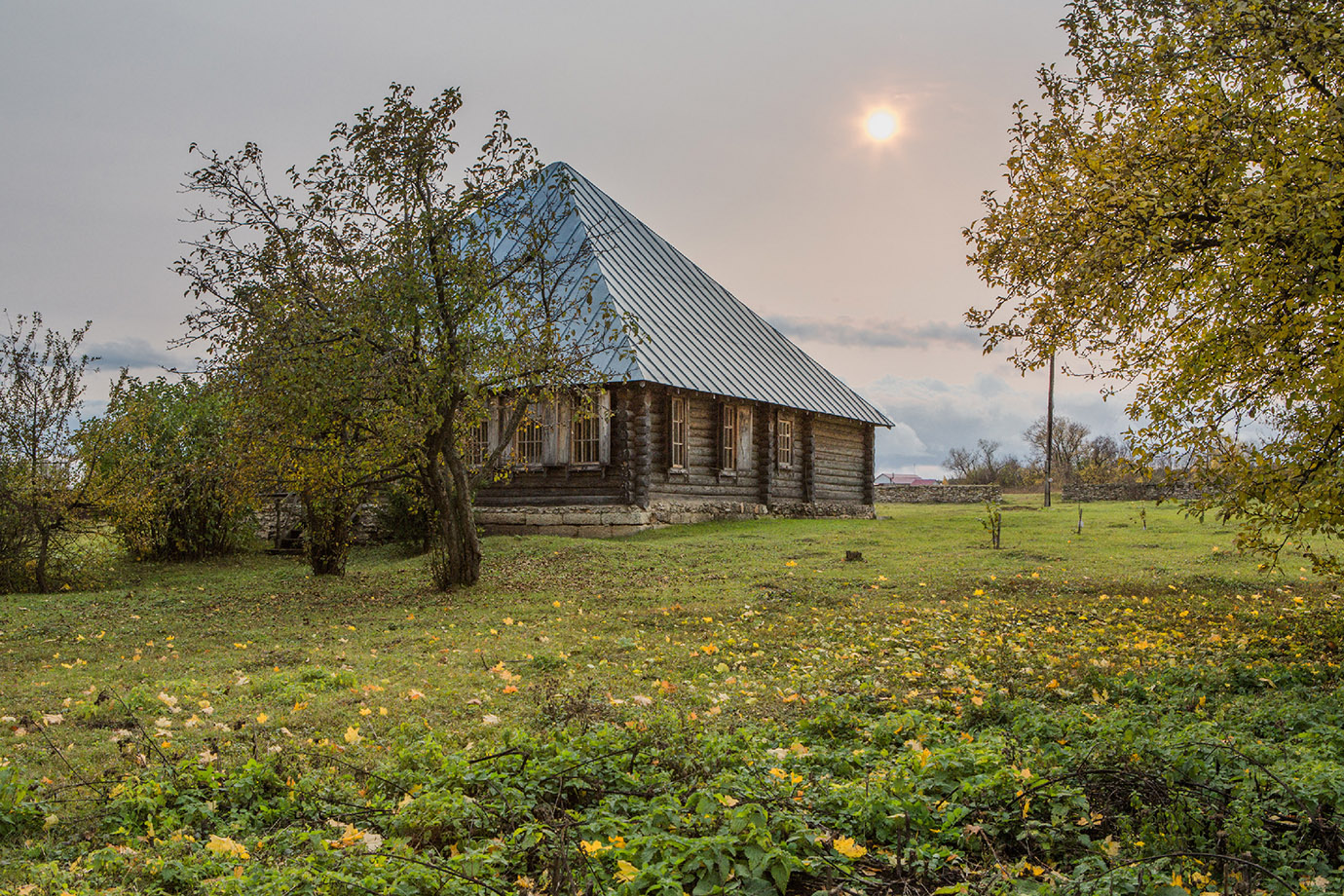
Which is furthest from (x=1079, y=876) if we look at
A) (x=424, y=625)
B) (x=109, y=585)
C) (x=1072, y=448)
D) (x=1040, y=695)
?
(x=1072, y=448)

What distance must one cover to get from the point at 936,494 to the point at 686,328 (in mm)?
21508

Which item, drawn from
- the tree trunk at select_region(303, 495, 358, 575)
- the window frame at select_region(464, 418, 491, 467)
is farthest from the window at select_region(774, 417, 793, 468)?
the tree trunk at select_region(303, 495, 358, 575)

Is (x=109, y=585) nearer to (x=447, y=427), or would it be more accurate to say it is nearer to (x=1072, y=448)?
(x=447, y=427)

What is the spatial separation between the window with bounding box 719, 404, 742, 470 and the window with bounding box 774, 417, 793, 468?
1.80 metres

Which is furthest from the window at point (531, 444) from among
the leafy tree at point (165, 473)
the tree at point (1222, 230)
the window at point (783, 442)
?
the tree at point (1222, 230)

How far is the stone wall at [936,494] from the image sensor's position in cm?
3897

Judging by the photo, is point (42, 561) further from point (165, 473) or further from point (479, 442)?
point (479, 442)

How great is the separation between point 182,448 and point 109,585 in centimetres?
390

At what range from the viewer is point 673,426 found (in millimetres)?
22234

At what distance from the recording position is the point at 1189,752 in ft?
13.7

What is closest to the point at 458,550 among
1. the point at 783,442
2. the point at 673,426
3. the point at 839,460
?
the point at 673,426

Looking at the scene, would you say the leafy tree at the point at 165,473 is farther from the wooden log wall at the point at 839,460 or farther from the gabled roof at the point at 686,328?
the wooden log wall at the point at 839,460

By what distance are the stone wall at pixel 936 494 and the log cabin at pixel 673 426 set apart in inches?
426

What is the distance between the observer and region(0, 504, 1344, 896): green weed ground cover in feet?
11.0
